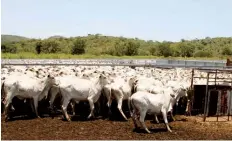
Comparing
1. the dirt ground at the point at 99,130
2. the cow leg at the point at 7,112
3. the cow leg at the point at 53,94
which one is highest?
the cow leg at the point at 53,94

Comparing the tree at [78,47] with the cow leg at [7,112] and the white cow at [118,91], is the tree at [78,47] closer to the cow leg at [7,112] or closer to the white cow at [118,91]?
the white cow at [118,91]

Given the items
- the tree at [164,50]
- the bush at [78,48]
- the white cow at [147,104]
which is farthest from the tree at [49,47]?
the white cow at [147,104]

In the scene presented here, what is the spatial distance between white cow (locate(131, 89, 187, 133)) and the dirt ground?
0.49 metres

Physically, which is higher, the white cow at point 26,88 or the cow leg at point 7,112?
the white cow at point 26,88

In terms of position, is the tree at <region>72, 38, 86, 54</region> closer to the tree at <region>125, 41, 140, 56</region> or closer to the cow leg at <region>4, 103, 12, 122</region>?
the tree at <region>125, 41, 140, 56</region>

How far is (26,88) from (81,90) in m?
2.06

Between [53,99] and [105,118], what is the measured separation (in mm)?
2229

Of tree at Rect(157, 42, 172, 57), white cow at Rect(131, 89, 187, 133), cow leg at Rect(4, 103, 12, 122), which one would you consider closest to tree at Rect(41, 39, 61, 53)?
tree at Rect(157, 42, 172, 57)

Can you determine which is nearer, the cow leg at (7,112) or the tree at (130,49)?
the cow leg at (7,112)

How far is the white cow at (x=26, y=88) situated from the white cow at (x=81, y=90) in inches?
29.0

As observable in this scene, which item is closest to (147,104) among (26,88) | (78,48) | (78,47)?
(26,88)

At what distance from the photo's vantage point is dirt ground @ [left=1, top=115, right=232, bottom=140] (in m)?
12.0

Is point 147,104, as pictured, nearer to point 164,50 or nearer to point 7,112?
point 7,112

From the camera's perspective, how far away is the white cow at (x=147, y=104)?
13062 mm
